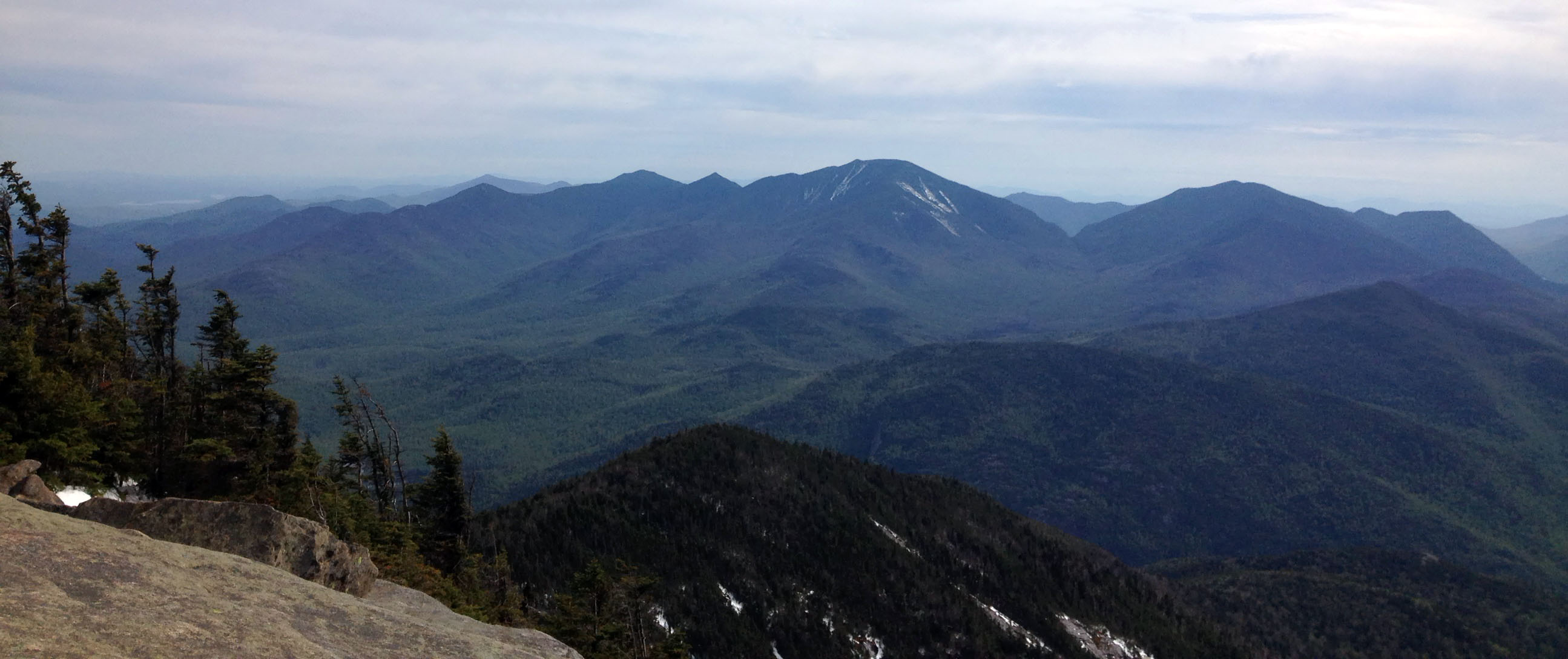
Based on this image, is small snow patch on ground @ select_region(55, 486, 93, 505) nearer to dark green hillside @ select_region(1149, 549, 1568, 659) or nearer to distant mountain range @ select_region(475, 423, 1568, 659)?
distant mountain range @ select_region(475, 423, 1568, 659)

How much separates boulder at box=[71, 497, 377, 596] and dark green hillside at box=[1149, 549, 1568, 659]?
4383 inches

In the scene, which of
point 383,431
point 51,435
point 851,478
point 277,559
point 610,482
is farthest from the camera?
point 383,431

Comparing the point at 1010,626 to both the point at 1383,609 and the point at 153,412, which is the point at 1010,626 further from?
the point at 153,412

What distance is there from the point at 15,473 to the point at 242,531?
662cm

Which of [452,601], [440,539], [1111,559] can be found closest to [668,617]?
[440,539]

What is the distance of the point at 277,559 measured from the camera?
2217 cm

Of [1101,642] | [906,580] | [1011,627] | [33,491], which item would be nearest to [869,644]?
[906,580]

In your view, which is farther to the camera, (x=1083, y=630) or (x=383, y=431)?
(x=383, y=431)

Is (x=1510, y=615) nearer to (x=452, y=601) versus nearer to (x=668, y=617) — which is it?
(x=668, y=617)

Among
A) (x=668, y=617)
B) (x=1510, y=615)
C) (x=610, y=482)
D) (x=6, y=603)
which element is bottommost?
(x=1510, y=615)

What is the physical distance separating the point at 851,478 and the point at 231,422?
74.5m

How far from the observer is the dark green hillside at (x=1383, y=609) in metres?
104

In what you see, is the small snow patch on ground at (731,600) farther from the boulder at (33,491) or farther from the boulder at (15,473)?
the boulder at (33,491)

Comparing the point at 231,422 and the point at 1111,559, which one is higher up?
the point at 231,422
